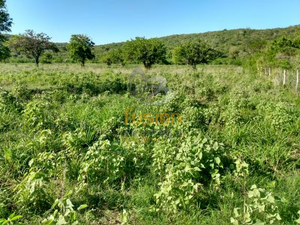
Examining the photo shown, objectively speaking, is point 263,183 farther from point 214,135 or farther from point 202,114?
point 202,114

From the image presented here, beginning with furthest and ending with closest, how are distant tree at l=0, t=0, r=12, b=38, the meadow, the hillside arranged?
1. the hillside
2. distant tree at l=0, t=0, r=12, b=38
3. the meadow

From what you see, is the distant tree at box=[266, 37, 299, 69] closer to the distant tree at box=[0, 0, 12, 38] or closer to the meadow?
the meadow

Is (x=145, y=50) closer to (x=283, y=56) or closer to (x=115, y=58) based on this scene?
(x=283, y=56)

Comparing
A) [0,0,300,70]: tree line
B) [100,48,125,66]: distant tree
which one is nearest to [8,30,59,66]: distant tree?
[0,0,300,70]: tree line

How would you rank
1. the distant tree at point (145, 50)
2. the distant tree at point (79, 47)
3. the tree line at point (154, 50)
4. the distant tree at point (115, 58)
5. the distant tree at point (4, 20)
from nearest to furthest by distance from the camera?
the distant tree at point (4, 20), the tree line at point (154, 50), the distant tree at point (145, 50), the distant tree at point (79, 47), the distant tree at point (115, 58)

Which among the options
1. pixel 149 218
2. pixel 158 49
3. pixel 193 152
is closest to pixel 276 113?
pixel 193 152

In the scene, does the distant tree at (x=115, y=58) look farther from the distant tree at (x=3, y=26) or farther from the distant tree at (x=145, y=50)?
the distant tree at (x=3, y=26)

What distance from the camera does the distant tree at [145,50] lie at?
595 inches

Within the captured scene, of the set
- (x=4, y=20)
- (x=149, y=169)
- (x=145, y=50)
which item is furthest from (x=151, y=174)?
(x=145, y=50)

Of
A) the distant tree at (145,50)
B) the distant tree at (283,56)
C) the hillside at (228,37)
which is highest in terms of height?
the hillside at (228,37)

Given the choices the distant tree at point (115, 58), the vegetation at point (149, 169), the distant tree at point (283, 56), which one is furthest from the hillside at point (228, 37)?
the vegetation at point (149, 169)

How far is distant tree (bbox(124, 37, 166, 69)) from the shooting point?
595 inches

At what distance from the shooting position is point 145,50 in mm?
15188

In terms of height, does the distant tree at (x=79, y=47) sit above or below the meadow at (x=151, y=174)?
above
